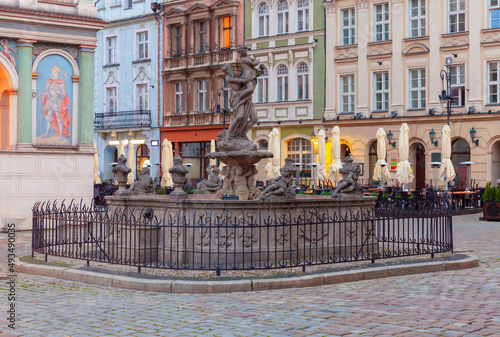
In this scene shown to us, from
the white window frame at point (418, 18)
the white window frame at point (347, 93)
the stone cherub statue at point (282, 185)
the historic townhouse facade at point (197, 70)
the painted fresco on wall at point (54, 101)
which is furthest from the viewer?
the historic townhouse facade at point (197, 70)

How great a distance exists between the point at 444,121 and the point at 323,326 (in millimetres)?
29184

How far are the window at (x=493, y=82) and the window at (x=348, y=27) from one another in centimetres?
753

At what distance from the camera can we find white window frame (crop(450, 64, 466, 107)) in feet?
116

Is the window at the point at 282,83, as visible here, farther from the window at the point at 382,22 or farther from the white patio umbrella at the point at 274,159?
the white patio umbrella at the point at 274,159

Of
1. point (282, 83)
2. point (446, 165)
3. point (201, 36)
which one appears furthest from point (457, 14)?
point (201, 36)

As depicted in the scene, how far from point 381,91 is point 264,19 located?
346 inches

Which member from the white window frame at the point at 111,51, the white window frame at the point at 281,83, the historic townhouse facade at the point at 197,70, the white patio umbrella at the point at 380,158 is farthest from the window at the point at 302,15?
the white window frame at the point at 111,51

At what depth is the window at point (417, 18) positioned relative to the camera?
120 ft

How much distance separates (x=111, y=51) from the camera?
50.4 meters

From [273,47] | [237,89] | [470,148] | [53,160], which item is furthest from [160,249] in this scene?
[273,47]

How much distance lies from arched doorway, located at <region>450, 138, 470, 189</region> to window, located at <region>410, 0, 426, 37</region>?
5.71 metres

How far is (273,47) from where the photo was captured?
42.2 metres

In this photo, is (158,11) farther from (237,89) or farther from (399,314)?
(399,314)

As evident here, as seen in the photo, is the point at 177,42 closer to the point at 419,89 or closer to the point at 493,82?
the point at 419,89
